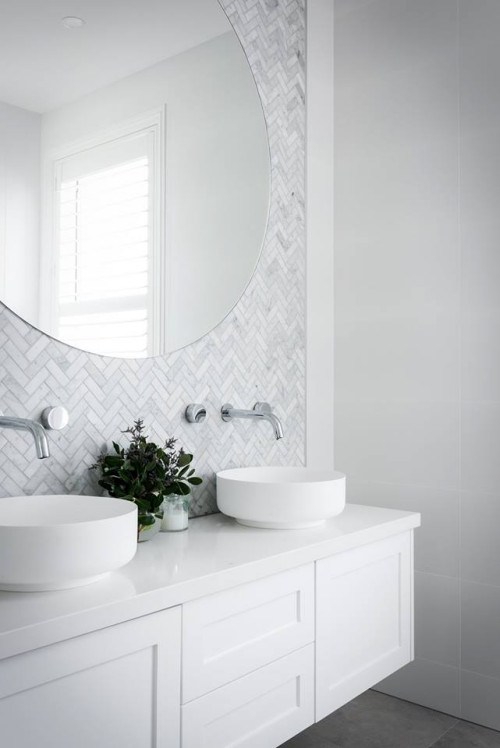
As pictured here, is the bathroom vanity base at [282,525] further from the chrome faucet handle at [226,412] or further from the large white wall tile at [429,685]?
the large white wall tile at [429,685]

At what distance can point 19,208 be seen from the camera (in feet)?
5.22

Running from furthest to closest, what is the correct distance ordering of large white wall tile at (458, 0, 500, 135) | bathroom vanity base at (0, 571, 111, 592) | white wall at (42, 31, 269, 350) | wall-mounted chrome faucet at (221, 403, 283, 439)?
large white wall tile at (458, 0, 500, 135), wall-mounted chrome faucet at (221, 403, 283, 439), white wall at (42, 31, 269, 350), bathroom vanity base at (0, 571, 111, 592)

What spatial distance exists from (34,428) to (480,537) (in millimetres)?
1578

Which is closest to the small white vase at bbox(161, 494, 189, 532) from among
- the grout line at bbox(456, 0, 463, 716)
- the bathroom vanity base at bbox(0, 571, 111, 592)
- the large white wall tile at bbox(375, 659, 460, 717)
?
the bathroom vanity base at bbox(0, 571, 111, 592)

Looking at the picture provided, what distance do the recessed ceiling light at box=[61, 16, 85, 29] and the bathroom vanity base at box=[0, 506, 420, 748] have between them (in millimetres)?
1314

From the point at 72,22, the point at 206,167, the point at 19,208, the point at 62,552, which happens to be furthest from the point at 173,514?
the point at 72,22

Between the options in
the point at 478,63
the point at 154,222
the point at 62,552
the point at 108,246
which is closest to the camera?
the point at 62,552

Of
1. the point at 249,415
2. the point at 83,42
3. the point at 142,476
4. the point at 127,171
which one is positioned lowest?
the point at 142,476

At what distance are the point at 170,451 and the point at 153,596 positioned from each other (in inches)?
29.4

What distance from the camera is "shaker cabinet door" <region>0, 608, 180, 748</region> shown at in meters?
1.02

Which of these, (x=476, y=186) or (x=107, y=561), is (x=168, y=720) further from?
(x=476, y=186)

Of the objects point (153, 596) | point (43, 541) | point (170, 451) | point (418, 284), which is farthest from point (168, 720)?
point (418, 284)

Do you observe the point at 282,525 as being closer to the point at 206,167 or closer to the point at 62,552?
the point at 62,552

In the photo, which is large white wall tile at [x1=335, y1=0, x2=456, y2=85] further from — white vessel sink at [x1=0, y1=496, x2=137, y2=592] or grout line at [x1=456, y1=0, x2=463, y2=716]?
white vessel sink at [x1=0, y1=496, x2=137, y2=592]
